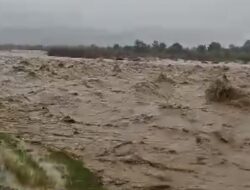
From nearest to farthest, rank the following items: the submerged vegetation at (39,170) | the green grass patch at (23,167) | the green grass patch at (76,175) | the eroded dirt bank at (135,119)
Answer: the submerged vegetation at (39,170) → the green grass patch at (23,167) → the green grass patch at (76,175) → the eroded dirt bank at (135,119)

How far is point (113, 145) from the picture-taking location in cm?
1304

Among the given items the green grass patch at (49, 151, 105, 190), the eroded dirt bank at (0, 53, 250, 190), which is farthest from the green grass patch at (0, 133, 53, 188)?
the eroded dirt bank at (0, 53, 250, 190)

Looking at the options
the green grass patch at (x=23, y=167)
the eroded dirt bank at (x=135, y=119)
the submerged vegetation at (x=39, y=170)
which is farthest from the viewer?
the eroded dirt bank at (x=135, y=119)

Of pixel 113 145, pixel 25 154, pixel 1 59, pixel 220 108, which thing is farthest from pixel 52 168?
pixel 1 59

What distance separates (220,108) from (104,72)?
2959mm

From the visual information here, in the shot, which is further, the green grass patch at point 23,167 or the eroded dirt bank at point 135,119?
the eroded dirt bank at point 135,119

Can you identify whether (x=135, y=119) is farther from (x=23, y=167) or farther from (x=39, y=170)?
(x=23, y=167)

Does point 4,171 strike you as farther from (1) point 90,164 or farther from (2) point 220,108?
(2) point 220,108

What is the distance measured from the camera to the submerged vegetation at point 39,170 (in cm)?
948

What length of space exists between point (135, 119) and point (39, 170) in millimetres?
3708

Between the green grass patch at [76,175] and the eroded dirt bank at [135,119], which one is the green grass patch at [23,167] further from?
the eroded dirt bank at [135,119]

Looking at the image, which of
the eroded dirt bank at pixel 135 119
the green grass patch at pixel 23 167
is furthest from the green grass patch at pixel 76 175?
the green grass patch at pixel 23 167

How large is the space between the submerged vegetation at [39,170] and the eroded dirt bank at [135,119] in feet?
1.23

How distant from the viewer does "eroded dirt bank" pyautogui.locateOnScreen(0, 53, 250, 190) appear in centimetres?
1243
